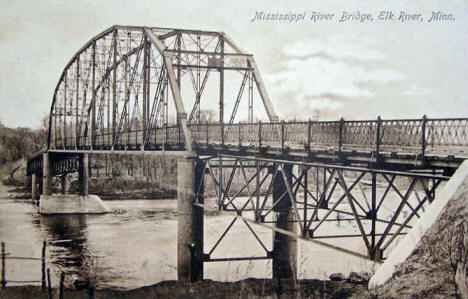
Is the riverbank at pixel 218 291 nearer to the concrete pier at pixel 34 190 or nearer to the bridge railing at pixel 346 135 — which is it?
the bridge railing at pixel 346 135

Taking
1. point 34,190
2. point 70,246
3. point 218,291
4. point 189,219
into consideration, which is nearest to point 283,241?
point 189,219

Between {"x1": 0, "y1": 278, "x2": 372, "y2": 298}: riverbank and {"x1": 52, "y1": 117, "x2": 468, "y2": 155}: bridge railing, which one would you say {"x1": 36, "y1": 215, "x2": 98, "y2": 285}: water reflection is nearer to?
{"x1": 0, "y1": 278, "x2": 372, "y2": 298}: riverbank

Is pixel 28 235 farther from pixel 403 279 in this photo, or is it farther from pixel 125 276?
pixel 403 279

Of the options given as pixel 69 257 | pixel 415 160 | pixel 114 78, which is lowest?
pixel 69 257

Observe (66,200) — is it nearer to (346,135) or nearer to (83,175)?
(83,175)

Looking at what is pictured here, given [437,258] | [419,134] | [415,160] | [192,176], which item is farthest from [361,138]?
[192,176]

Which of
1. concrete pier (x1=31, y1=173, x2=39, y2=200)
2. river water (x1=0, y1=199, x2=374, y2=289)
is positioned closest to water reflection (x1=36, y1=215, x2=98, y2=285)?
river water (x1=0, y1=199, x2=374, y2=289)

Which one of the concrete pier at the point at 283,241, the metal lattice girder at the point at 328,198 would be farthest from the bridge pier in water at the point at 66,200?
the concrete pier at the point at 283,241
